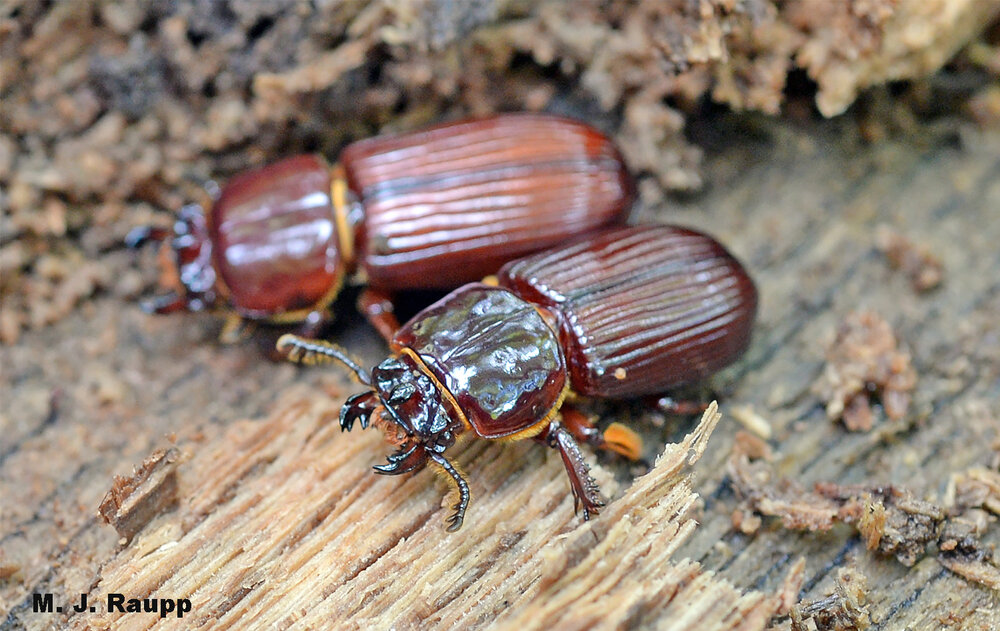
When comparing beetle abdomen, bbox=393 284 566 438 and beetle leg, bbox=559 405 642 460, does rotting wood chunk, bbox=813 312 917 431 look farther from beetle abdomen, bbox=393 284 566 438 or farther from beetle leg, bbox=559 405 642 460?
beetle abdomen, bbox=393 284 566 438

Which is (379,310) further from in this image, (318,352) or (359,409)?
(359,409)

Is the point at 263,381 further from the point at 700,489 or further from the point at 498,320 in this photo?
the point at 700,489

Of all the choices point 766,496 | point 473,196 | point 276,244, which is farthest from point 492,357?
point 276,244

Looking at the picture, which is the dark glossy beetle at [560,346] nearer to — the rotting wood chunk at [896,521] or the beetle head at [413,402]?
the beetle head at [413,402]

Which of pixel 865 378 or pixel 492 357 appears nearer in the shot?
pixel 492 357

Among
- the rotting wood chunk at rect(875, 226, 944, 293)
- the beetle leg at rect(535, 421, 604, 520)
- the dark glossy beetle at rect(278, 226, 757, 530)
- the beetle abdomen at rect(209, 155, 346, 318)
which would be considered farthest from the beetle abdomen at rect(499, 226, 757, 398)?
the rotting wood chunk at rect(875, 226, 944, 293)

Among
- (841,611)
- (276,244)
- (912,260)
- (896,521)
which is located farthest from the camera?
(912,260)

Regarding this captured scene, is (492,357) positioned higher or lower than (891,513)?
higher
